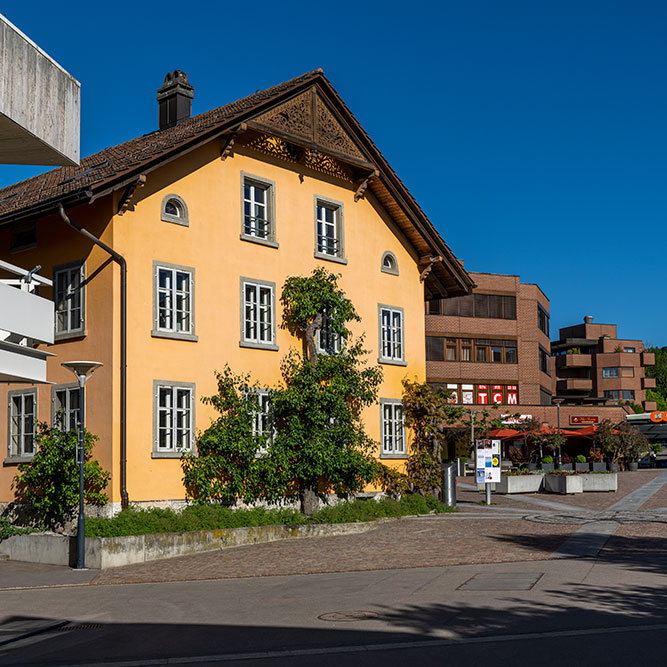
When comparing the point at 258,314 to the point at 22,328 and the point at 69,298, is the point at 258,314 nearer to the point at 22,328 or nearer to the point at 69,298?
the point at 69,298

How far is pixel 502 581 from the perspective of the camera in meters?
14.0

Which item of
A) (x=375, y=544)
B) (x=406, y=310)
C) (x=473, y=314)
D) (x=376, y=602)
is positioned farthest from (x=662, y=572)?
(x=473, y=314)

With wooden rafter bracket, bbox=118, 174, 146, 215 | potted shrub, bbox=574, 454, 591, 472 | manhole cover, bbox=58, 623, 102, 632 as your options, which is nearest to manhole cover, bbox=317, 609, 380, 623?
manhole cover, bbox=58, 623, 102, 632

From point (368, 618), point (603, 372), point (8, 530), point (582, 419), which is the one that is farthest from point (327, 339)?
point (603, 372)

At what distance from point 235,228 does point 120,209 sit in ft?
11.9

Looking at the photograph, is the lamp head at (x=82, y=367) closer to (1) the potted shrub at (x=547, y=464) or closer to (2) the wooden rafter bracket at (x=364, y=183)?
(2) the wooden rafter bracket at (x=364, y=183)

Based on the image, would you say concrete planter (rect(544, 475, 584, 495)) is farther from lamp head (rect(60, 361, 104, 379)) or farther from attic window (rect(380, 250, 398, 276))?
lamp head (rect(60, 361, 104, 379))

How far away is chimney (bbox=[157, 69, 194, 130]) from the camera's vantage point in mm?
27688

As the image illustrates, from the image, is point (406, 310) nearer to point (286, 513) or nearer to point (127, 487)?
point (286, 513)

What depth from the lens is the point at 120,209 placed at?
2109 centimetres

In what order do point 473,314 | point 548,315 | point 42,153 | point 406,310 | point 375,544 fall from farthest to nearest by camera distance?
point 548,315 → point 473,314 → point 406,310 → point 375,544 → point 42,153

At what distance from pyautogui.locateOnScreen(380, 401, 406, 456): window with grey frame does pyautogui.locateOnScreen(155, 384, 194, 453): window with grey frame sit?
23.3ft

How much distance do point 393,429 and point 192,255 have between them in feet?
28.1

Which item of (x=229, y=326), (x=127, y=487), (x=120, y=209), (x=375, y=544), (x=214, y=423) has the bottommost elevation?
(x=375, y=544)
